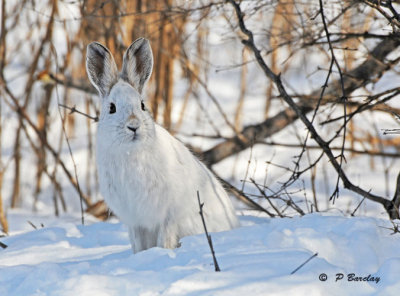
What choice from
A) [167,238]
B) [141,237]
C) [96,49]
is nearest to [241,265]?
[167,238]

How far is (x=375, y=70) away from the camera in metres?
4.98

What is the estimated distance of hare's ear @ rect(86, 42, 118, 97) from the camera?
11.5ft

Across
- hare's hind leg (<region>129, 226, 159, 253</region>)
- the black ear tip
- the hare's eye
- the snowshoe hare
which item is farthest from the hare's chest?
the black ear tip

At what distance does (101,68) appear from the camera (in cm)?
357

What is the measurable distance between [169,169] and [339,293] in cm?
129

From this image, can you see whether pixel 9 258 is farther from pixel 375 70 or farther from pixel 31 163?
pixel 31 163

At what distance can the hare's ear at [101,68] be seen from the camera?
351 centimetres

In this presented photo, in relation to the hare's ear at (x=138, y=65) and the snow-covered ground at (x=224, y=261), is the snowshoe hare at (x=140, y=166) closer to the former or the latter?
the hare's ear at (x=138, y=65)

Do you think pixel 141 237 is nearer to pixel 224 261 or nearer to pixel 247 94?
pixel 224 261

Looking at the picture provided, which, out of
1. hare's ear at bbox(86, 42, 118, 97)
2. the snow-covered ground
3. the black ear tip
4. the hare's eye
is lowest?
the snow-covered ground

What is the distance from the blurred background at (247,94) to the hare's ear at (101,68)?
0.59 m

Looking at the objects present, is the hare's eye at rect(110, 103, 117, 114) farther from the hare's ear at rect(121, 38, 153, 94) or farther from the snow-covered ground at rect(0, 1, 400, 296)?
the snow-covered ground at rect(0, 1, 400, 296)

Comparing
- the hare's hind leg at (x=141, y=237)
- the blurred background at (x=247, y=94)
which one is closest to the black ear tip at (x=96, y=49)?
the blurred background at (x=247, y=94)

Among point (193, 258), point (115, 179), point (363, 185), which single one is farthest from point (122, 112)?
point (363, 185)
